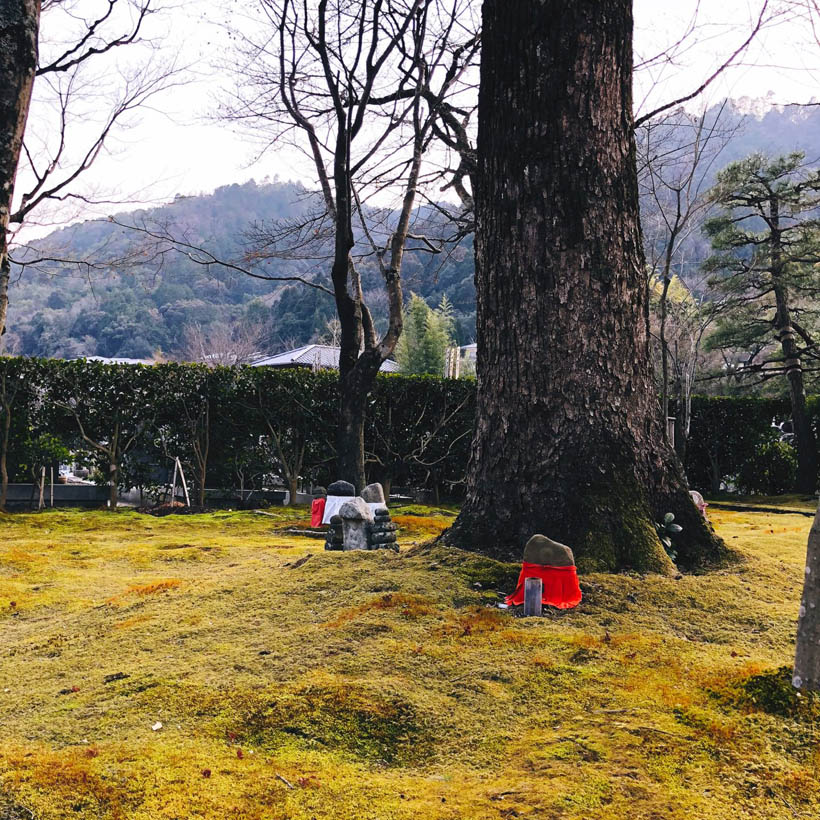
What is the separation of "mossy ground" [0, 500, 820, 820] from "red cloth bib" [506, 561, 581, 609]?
75 millimetres

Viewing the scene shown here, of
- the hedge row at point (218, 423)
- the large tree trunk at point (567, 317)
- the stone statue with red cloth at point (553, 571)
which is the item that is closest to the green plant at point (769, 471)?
the hedge row at point (218, 423)

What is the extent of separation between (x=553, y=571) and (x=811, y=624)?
1.06 m

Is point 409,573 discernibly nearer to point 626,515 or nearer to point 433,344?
point 626,515

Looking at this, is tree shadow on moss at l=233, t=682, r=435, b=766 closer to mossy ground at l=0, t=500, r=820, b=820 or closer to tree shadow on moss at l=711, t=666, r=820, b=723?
mossy ground at l=0, t=500, r=820, b=820

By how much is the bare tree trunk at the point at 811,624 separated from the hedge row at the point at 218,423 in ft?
26.3

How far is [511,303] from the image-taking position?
3514 mm

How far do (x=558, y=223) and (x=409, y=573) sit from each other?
1.84m

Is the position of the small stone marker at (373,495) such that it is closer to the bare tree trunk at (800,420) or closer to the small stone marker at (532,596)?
the small stone marker at (532,596)

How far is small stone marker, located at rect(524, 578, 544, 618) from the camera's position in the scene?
281cm

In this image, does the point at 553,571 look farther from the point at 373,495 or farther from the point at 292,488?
the point at 292,488

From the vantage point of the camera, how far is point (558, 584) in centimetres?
287

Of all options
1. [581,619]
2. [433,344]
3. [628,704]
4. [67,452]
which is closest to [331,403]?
[67,452]

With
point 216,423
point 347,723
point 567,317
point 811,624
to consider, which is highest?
point 567,317

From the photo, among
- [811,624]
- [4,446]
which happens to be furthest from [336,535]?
[4,446]
